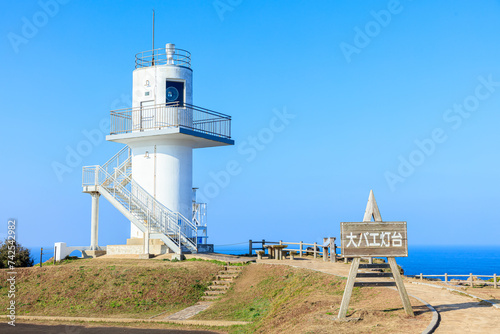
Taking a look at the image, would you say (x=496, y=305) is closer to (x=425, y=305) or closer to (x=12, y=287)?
(x=425, y=305)

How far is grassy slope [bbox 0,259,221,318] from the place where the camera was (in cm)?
2125

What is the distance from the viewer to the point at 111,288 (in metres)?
22.6

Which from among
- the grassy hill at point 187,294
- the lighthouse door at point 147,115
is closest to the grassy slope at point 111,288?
the grassy hill at point 187,294

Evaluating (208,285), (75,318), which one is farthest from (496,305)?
(75,318)

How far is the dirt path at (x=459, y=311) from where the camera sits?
11.5 m

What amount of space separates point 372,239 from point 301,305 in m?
3.47

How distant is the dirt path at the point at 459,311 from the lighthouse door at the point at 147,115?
1757 centimetres

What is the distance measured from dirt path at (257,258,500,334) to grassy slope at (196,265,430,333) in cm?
56

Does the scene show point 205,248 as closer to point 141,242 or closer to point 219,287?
point 141,242

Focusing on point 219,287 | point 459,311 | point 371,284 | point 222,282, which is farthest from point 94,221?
point 459,311

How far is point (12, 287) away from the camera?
2345cm

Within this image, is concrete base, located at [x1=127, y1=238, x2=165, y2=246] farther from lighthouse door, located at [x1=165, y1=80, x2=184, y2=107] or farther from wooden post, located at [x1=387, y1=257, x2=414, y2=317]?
wooden post, located at [x1=387, y1=257, x2=414, y2=317]

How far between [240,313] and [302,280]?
2.51m

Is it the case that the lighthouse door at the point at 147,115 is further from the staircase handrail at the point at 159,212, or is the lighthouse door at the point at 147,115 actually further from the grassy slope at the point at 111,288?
the grassy slope at the point at 111,288
